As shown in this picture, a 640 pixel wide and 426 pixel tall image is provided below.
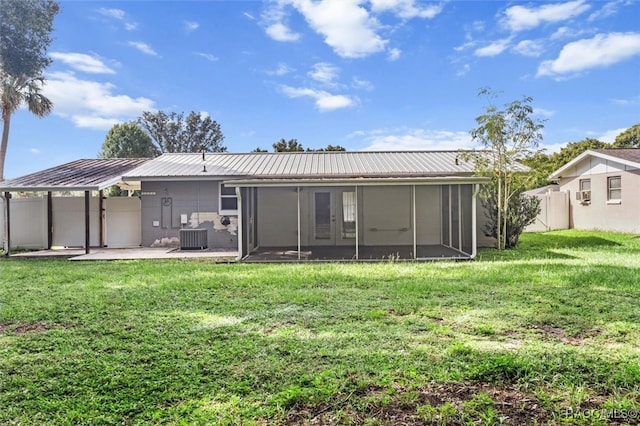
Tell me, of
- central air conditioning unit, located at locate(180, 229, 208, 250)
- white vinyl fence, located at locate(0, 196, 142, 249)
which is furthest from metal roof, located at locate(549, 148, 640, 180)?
white vinyl fence, located at locate(0, 196, 142, 249)

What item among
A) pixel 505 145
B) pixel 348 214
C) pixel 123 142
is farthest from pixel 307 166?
pixel 123 142

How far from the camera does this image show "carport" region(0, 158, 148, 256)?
11172mm

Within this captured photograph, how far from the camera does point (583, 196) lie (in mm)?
17297

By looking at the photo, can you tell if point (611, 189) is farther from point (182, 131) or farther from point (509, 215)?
point (182, 131)

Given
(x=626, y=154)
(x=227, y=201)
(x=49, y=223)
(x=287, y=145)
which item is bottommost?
(x=49, y=223)

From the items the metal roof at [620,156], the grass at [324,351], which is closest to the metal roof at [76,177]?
the grass at [324,351]

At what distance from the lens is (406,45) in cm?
1513

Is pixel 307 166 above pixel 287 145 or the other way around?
the other way around

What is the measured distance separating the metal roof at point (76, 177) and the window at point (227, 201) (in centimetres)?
305

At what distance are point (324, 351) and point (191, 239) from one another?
9422mm

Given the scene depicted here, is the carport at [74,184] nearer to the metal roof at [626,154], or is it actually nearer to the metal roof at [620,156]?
the metal roof at [620,156]

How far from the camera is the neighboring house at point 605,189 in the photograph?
48.4 feet

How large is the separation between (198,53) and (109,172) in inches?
316

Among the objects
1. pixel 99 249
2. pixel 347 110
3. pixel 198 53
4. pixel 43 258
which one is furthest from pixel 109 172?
pixel 347 110
